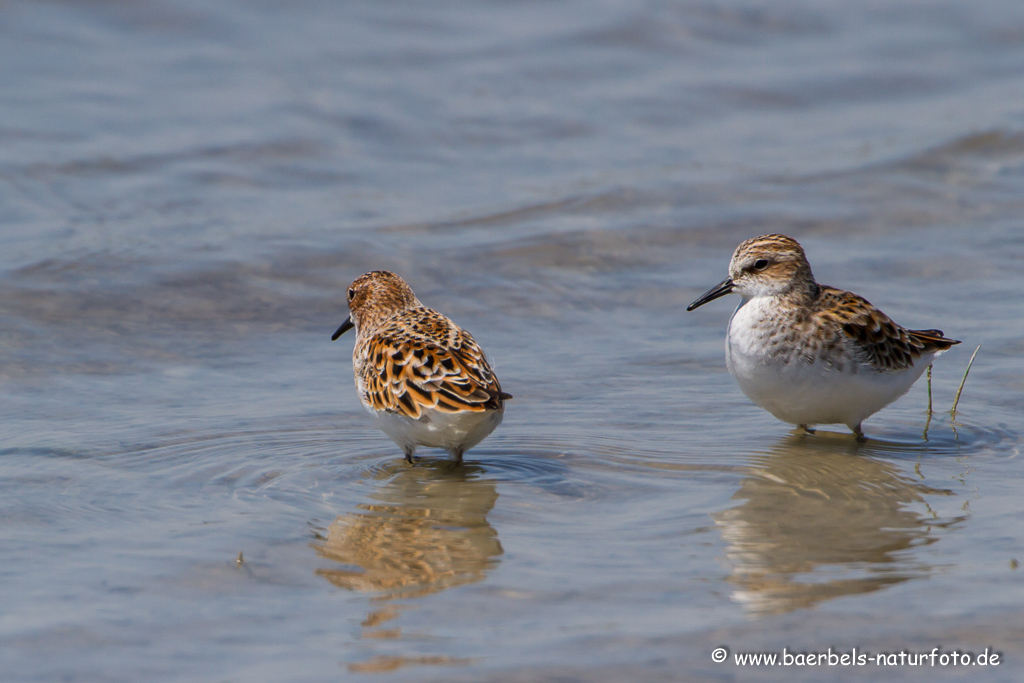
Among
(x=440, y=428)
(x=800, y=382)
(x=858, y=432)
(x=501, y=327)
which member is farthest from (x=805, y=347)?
(x=501, y=327)

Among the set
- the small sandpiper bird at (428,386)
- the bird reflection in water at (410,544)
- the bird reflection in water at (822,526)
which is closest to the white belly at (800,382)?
the bird reflection in water at (822,526)

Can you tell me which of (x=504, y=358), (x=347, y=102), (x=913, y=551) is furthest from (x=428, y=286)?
(x=913, y=551)

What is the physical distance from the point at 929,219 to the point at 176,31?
10.1 m

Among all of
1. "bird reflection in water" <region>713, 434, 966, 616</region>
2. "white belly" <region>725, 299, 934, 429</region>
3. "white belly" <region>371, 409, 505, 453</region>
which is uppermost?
"white belly" <region>725, 299, 934, 429</region>

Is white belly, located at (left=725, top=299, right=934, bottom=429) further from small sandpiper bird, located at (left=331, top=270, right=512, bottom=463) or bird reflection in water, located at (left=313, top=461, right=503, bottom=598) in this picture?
bird reflection in water, located at (left=313, top=461, right=503, bottom=598)

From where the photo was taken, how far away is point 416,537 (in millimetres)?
5676

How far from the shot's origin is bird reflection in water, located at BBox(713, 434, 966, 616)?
5.01 m

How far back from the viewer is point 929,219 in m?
12.2

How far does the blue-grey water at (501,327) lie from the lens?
4.78m

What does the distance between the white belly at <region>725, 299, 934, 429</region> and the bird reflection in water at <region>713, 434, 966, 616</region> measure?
22cm

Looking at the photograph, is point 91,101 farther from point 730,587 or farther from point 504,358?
point 730,587

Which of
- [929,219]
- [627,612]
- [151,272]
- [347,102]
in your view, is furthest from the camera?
[347,102]

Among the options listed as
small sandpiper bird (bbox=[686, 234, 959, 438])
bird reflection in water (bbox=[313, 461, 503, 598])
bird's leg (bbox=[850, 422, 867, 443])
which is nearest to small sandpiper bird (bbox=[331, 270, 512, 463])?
bird reflection in water (bbox=[313, 461, 503, 598])

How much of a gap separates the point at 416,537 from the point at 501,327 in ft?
14.1
